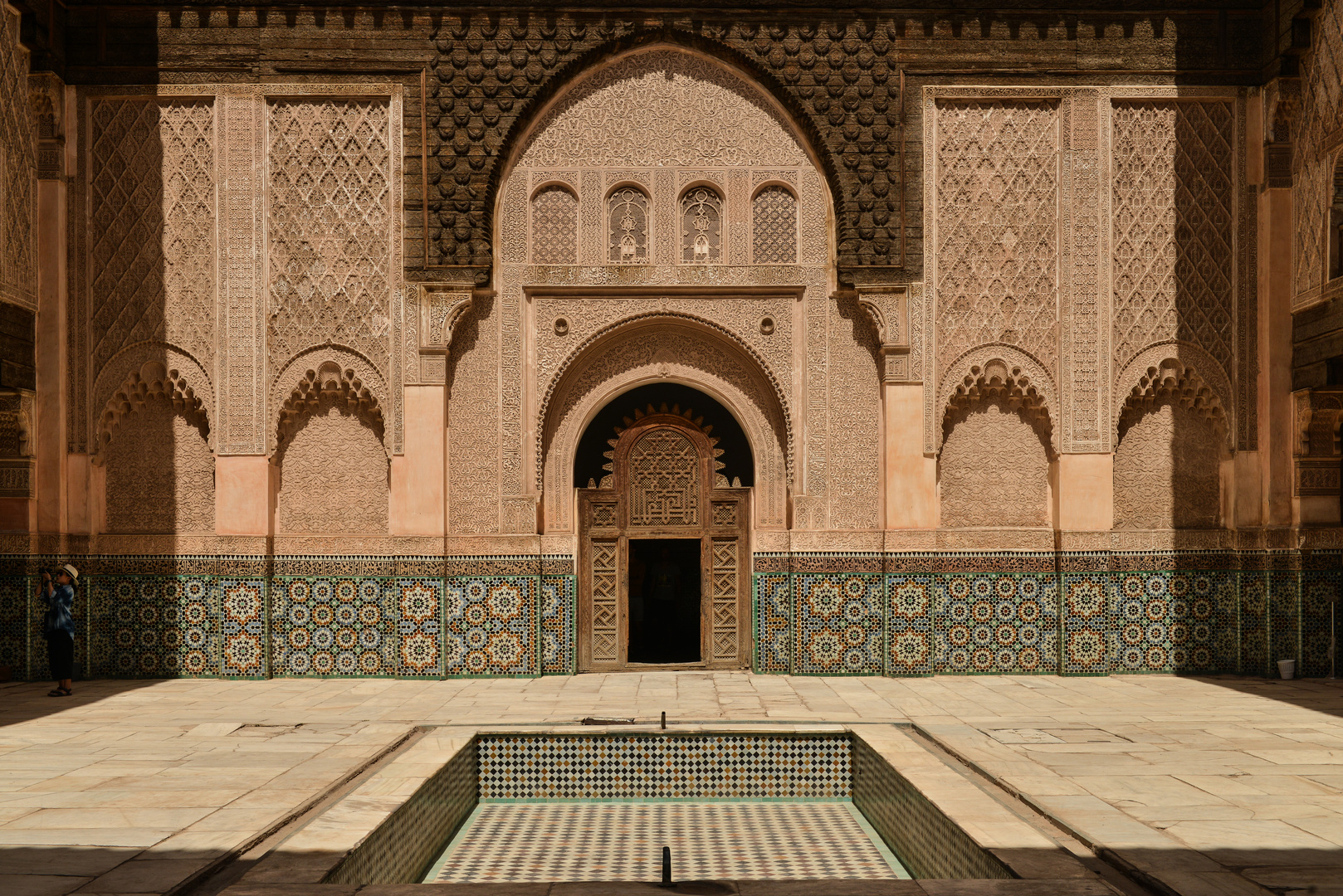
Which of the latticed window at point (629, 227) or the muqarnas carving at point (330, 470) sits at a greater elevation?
the latticed window at point (629, 227)

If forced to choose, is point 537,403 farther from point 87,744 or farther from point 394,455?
point 87,744

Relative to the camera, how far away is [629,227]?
722 centimetres

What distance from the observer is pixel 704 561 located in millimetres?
7363

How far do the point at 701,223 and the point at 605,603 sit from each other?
101 inches

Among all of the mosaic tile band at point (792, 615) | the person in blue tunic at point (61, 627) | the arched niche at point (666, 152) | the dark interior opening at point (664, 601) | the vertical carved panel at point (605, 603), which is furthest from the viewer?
the dark interior opening at point (664, 601)

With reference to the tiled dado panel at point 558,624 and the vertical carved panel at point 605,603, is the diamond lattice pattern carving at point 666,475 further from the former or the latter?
the tiled dado panel at point 558,624

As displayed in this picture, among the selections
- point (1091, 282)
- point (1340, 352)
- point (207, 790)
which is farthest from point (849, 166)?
point (207, 790)

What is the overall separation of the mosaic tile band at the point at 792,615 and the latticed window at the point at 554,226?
1.95 metres

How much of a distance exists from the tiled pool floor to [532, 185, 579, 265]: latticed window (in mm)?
3639

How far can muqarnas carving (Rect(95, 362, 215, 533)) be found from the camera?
7059 mm

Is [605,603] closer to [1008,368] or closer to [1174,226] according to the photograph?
[1008,368]

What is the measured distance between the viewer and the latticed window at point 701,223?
723cm

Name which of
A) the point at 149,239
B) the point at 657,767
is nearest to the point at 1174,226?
the point at 657,767

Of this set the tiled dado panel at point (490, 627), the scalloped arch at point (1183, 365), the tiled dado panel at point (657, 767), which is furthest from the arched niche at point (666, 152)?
the tiled dado panel at point (657, 767)
